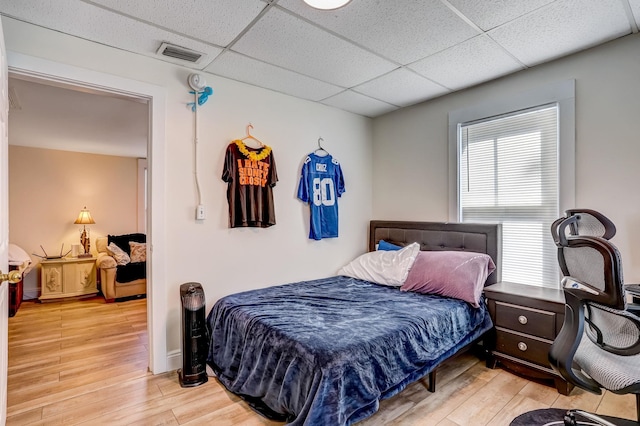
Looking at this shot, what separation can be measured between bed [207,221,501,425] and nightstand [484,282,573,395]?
0.36 ft

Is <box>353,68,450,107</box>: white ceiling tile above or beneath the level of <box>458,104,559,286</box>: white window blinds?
above

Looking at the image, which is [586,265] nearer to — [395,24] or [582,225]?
[582,225]

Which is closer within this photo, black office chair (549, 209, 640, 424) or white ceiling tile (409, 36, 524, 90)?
black office chair (549, 209, 640, 424)

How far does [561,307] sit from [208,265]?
2.58 meters

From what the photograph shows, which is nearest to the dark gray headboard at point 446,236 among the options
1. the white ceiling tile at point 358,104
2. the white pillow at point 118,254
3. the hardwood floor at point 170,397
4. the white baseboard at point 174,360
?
the hardwood floor at point 170,397

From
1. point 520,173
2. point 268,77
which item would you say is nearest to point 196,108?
point 268,77

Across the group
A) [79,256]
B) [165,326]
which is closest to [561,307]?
[165,326]

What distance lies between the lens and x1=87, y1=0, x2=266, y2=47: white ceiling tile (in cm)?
187

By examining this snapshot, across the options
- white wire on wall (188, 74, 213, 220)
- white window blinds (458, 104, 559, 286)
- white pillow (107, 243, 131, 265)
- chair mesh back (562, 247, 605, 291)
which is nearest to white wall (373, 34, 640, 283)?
white window blinds (458, 104, 559, 286)

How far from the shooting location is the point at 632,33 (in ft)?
7.34

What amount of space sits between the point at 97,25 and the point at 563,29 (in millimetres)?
2893

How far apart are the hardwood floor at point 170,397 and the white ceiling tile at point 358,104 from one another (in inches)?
99.4

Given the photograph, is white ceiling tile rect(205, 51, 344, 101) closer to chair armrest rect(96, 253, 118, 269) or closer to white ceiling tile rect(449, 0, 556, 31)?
white ceiling tile rect(449, 0, 556, 31)

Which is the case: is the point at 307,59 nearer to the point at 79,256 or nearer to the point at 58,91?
the point at 58,91
